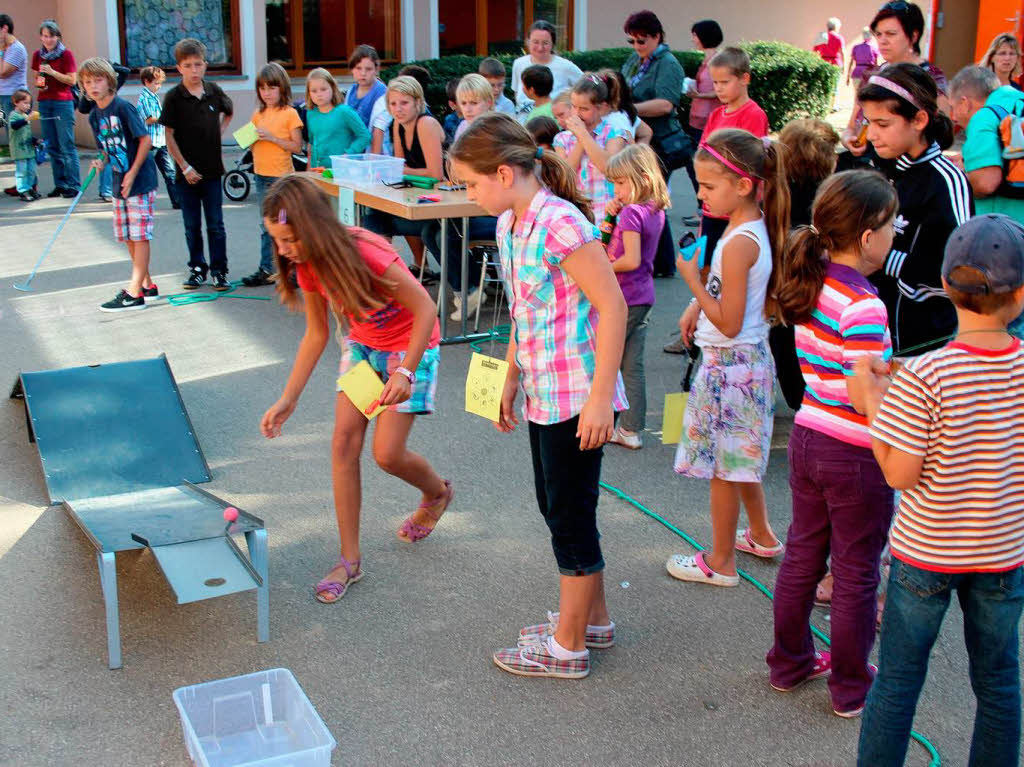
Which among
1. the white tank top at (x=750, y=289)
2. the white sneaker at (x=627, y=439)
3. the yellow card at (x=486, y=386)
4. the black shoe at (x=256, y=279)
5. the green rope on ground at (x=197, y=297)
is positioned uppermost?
the white tank top at (x=750, y=289)

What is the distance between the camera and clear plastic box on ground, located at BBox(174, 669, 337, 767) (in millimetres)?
3133

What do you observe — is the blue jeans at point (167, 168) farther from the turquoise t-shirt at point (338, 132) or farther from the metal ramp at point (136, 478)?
the metal ramp at point (136, 478)

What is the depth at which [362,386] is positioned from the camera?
3.83 meters

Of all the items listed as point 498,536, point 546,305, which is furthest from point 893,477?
point 498,536

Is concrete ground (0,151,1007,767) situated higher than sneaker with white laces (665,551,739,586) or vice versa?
sneaker with white laces (665,551,739,586)

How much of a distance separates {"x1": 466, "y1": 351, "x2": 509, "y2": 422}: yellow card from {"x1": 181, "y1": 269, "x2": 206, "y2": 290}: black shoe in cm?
558

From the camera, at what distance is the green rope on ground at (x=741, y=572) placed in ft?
10.4

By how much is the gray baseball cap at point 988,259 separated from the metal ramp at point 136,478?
2296mm

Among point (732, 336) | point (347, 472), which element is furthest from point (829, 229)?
point (347, 472)

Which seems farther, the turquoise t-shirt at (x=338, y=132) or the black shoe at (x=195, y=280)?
the black shoe at (x=195, y=280)

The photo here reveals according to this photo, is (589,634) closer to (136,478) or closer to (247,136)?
(136,478)

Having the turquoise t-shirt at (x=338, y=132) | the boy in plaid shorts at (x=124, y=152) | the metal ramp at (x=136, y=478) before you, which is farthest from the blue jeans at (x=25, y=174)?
the metal ramp at (x=136, y=478)

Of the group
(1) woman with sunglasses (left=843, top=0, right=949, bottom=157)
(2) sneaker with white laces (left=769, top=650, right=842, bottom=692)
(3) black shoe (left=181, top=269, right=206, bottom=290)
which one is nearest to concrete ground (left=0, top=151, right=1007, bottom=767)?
(2) sneaker with white laces (left=769, top=650, right=842, bottom=692)

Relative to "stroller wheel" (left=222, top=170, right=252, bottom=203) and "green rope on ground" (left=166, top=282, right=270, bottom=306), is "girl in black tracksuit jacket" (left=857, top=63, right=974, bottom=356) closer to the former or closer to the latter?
"green rope on ground" (left=166, top=282, right=270, bottom=306)
